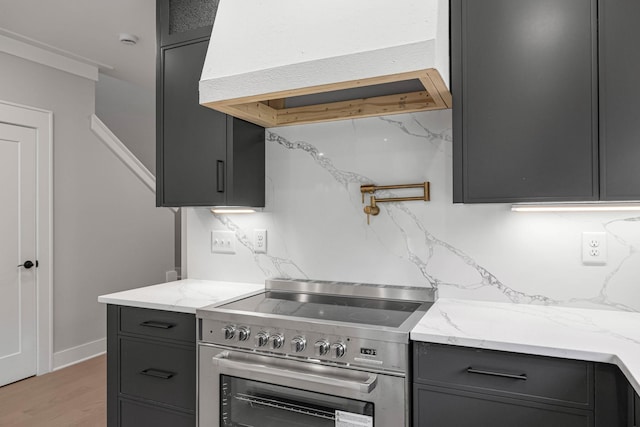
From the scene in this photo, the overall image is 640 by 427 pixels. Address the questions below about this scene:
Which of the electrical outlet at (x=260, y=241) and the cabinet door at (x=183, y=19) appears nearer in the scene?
the cabinet door at (x=183, y=19)

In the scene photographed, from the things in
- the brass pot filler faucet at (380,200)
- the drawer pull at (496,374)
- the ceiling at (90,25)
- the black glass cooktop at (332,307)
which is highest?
the ceiling at (90,25)

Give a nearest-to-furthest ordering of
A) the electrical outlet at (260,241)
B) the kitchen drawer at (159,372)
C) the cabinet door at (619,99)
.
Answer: the cabinet door at (619,99) < the kitchen drawer at (159,372) < the electrical outlet at (260,241)

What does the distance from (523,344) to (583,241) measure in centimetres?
72

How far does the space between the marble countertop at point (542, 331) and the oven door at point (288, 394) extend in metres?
0.26

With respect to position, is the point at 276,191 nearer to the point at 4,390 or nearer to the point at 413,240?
the point at 413,240

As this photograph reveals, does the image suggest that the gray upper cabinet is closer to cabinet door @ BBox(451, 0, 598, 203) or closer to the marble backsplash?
the marble backsplash

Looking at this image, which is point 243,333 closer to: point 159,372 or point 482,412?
point 159,372

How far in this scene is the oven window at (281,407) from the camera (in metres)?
1.62

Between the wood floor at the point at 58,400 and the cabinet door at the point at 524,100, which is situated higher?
the cabinet door at the point at 524,100

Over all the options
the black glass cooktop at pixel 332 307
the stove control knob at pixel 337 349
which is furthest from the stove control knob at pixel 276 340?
the stove control knob at pixel 337 349

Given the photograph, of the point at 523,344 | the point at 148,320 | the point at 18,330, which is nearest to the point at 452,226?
the point at 523,344

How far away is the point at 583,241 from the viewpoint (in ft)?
6.11

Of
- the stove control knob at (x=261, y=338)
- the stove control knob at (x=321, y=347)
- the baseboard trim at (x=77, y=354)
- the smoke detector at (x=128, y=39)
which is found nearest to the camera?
the stove control knob at (x=321, y=347)

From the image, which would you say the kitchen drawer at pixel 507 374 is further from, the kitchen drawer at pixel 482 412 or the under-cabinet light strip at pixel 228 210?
the under-cabinet light strip at pixel 228 210
